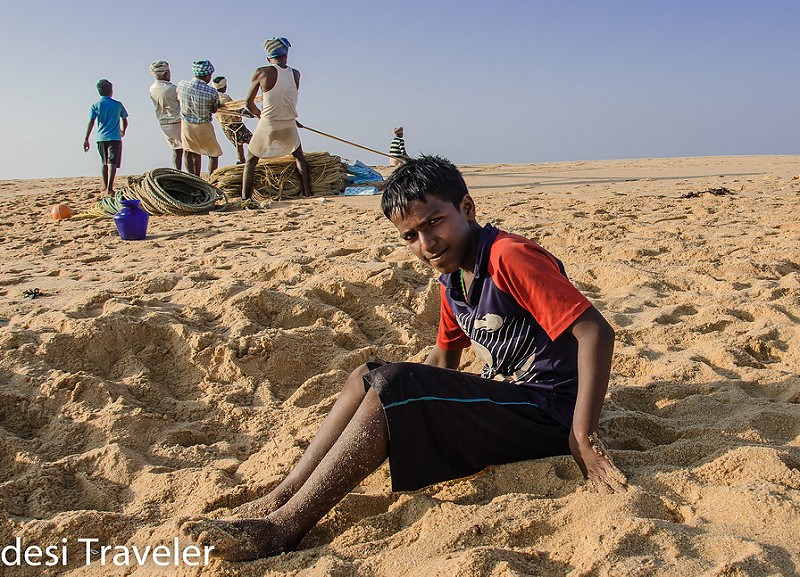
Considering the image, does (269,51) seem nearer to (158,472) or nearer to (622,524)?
(158,472)

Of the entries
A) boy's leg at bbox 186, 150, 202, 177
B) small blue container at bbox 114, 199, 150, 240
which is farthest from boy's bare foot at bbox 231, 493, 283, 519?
boy's leg at bbox 186, 150, 202, 177

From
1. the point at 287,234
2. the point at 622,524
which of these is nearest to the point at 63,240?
the point at 287,234

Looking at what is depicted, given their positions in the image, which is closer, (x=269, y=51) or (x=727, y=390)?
(x=727, y=390)

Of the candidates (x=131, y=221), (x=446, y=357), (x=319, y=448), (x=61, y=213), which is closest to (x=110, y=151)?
(x=61, y=213)

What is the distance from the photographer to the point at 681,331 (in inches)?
123

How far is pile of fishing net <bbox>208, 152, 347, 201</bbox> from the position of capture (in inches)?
317

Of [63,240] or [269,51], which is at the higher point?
[269,51]

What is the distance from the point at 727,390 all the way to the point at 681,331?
66 cm

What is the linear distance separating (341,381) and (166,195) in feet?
15.6

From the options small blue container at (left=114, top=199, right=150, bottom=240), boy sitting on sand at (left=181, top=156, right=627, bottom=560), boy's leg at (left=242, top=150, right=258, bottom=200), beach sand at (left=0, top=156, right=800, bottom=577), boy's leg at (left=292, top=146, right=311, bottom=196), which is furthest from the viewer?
boy's leg at (left=292, top=146, right=311, bottom=196)

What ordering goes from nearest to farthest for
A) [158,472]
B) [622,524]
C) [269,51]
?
[622,524] < [158,472] < [269,51]

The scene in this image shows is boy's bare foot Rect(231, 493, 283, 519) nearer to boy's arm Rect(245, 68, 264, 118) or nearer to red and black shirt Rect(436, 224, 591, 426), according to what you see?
red and black shirt Rect(436, 224, 591, 426)

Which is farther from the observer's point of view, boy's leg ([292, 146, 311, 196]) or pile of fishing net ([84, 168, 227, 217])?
boy's leg ([292, 146, 311, 196])

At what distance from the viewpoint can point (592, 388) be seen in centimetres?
183
